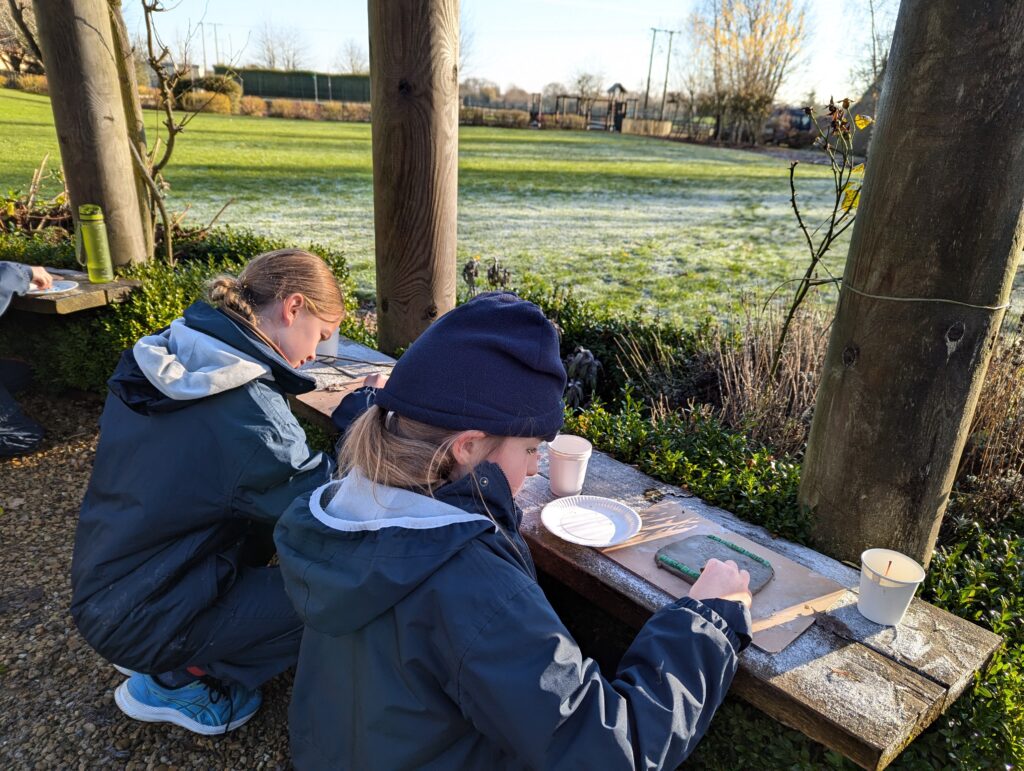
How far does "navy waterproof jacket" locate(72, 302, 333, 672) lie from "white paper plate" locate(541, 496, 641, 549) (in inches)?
28.3

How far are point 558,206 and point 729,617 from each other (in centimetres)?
1271

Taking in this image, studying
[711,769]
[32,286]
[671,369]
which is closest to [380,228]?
[671,369]

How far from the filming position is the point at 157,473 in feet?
6.63

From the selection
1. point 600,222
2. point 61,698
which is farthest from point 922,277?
point 600,222

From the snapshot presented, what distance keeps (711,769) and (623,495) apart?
2.76 feet

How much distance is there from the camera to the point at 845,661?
5.16 ft

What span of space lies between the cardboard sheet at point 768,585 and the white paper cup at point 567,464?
0.23 metres

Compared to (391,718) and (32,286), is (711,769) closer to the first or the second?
(391,718)

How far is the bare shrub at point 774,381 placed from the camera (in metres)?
3.19

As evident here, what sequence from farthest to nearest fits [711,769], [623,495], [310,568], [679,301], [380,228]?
1. [679,301]
2. [380,228]
3. [623,495]
4. [711,769]
5. [310,568]

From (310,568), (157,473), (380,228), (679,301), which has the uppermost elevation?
(380,228)

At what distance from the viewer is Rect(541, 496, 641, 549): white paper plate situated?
1.95 m

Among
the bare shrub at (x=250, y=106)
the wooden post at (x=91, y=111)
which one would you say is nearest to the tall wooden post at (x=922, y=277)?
the wooden post at (x=91, y=111)

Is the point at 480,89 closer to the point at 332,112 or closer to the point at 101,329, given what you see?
the point at 332,112
